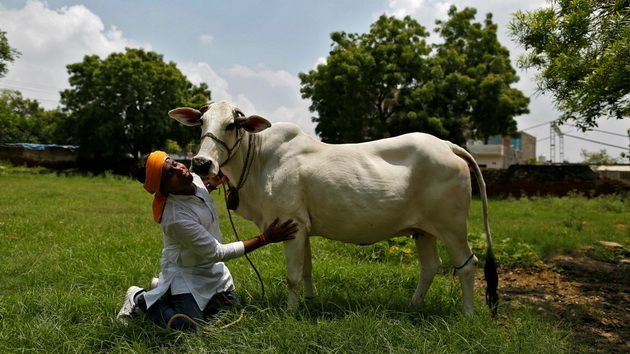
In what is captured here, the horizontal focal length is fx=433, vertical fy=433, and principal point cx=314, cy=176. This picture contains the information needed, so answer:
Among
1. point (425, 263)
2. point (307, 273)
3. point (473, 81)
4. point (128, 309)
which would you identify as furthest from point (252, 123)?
point (473, 81)

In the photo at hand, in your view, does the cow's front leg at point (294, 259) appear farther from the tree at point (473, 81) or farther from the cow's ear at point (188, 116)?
the tree at point (473, 81)

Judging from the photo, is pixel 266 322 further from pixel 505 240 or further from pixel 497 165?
pixel 497 165

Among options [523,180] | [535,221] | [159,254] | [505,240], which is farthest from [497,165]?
[159,254]

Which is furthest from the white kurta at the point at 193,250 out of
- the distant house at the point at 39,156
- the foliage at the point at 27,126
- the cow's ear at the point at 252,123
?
the foliage at the point at 27,126

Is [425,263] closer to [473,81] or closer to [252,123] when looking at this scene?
[252,123]

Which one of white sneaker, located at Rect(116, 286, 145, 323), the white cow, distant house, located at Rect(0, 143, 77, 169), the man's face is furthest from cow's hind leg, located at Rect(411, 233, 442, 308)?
distant house, located at Rect(0, 143, 77, 169)

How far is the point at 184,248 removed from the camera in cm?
319

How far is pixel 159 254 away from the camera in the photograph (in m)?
5.51

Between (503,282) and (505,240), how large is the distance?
57.8 inches

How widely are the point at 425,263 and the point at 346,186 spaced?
108 cm

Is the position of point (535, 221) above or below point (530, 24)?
below

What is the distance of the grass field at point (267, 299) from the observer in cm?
287

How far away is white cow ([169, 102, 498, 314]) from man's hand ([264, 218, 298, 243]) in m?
0.07

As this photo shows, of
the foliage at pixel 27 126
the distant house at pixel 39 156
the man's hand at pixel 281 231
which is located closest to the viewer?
the man's hand at pixel 281 231
